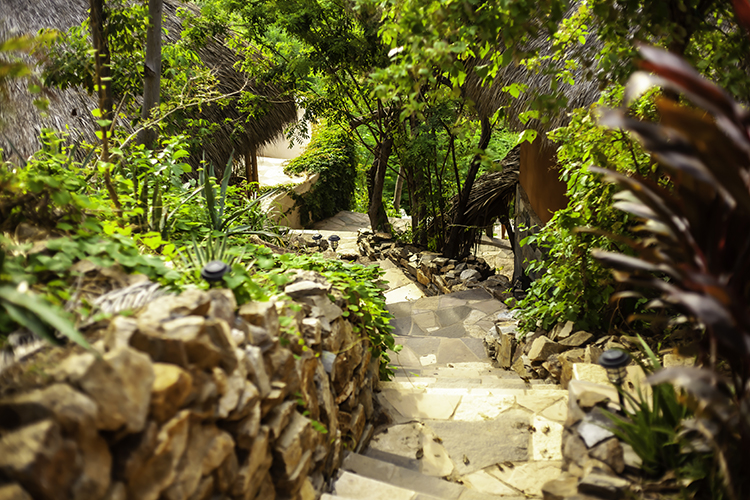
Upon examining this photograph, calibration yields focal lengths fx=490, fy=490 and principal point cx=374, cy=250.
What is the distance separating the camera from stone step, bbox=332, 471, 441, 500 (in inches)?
69.4

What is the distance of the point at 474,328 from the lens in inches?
199

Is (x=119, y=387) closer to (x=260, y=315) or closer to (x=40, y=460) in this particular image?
(x=40, y=460)

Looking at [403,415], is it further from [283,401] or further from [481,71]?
[481,71]

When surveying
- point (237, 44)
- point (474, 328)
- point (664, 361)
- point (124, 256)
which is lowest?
point (474, 328)

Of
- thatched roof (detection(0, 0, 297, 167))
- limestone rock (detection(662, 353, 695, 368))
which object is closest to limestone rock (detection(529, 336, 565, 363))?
limestone rock (detection(662, 353, 695, 368))

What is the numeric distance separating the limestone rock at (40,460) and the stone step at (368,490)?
1.08 metres

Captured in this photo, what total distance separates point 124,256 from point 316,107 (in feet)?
19.6

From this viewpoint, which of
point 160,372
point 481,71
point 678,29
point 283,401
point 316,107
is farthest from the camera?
point 316,107

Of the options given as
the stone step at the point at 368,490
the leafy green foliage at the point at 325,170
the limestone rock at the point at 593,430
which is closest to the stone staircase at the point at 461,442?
the stone step at the point at 368,490

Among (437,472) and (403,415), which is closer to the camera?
(437,472)

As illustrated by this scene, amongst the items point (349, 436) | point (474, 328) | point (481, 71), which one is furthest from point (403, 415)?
point (474, 328)

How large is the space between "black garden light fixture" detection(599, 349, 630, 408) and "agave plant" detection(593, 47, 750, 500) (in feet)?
0.74

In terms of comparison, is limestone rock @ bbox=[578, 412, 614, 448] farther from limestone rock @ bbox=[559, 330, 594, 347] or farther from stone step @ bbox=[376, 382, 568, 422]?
limestone rock @ bbox=[559, 330, 594, 347]

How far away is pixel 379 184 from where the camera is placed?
810cm
